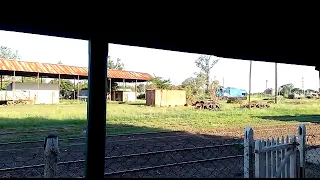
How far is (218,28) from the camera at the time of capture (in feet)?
8.73

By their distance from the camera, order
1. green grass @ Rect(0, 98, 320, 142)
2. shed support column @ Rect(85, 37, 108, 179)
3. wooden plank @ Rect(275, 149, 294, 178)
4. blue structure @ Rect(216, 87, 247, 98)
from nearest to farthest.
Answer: shed support column @ Rect(85, 37, 108, 179)
wooden plank @ Rect(275, 149, 294, 178)
green grass @ Rect(0, 98, 320, 142)
blue structure @ Rect(216, 87, 247, 98)

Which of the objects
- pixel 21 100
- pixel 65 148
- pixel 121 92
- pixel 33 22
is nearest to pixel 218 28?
pixel 33 22

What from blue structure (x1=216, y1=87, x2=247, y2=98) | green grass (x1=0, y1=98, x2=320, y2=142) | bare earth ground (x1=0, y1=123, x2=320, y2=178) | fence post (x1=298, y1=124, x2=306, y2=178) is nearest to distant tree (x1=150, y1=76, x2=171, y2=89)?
blue structure (x1=216, y1=87, x2=247, y2=98)

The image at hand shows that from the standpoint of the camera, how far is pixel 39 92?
114 feet

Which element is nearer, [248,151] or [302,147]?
[248,151]

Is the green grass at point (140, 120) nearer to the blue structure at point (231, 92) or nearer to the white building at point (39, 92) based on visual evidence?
the white building at point (39, 92)

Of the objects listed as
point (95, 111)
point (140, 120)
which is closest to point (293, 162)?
point (95, 111)

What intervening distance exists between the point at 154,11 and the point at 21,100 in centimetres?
3311

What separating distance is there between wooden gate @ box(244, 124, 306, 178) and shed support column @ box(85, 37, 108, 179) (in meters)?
2.61

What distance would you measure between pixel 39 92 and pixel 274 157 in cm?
3417

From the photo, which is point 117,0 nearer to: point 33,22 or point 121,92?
point 33,22

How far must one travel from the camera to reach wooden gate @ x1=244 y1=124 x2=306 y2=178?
4.03 meters

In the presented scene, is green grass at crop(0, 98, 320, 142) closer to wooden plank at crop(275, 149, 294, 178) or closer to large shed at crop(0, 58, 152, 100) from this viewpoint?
large shed at crop(0, 58, 152, 100)

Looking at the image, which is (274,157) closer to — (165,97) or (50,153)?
(50,153)
